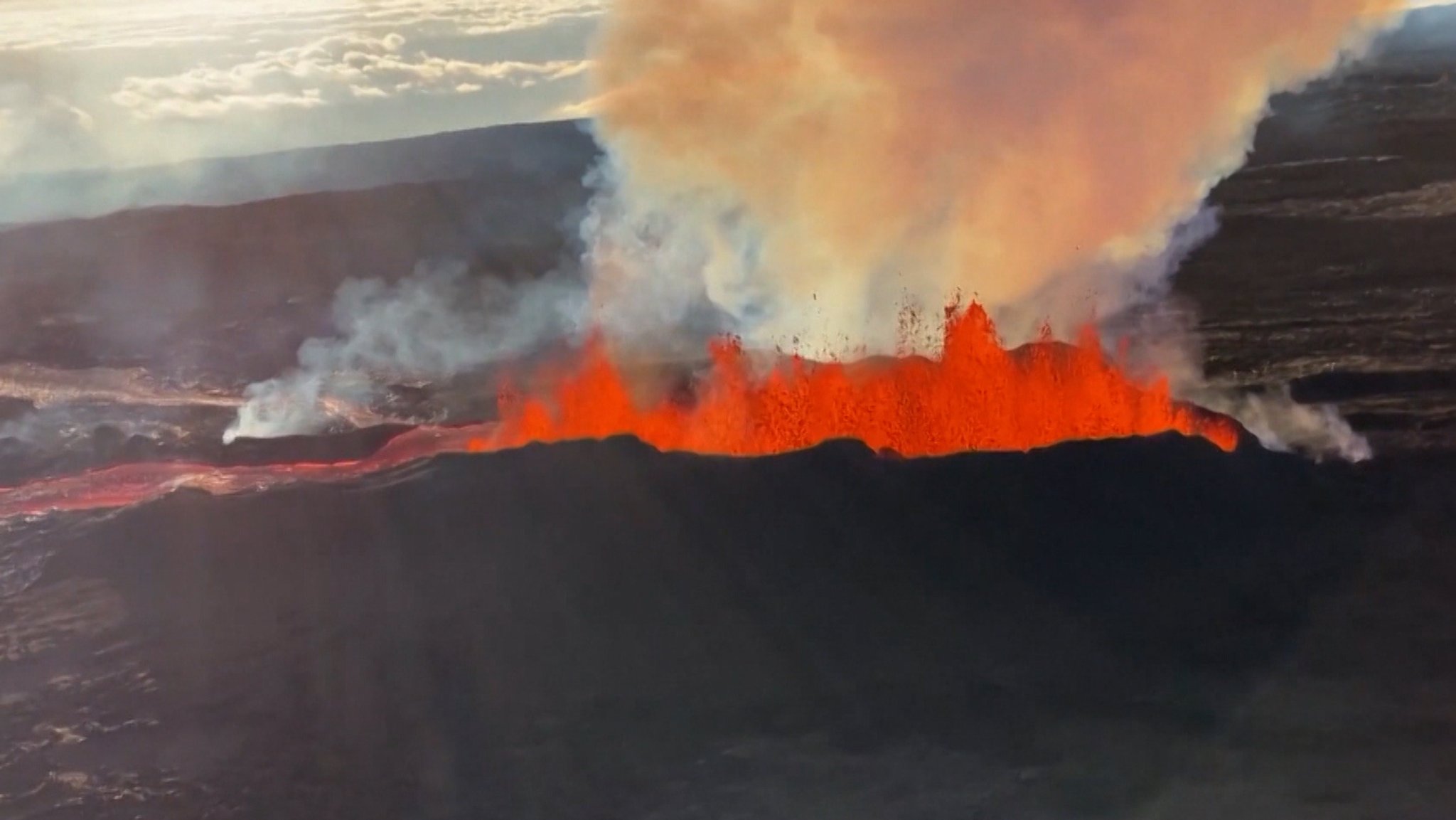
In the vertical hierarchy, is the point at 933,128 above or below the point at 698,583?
above

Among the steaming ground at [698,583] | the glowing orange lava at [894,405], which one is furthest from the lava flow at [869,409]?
the steaming ground at [698,583]

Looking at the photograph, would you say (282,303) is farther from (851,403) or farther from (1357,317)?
(1357,317)

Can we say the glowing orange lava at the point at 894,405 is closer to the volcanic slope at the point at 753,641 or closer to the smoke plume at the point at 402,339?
the volcanic slope at the point at 753,641

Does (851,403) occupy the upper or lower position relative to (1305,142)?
lower

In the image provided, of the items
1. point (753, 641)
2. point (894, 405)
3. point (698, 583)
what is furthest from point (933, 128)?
point (753, 641)

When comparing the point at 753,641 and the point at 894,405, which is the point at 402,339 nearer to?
the point at 753,641

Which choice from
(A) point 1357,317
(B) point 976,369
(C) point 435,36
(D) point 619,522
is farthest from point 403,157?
(A) point 1357,317
